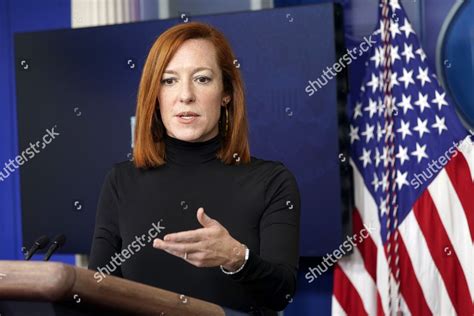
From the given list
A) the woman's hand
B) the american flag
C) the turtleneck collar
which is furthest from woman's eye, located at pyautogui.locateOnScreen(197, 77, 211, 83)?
the american flag

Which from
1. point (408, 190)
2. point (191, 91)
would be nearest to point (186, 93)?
point (191, 91)

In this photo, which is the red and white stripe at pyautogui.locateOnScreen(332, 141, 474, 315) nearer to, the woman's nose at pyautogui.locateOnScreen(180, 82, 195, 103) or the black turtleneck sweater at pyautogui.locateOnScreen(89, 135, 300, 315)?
the black turtleneck sweater at pyautogui.locateOnScreen(89, 135, 300, 315)

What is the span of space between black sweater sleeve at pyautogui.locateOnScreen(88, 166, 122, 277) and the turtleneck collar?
140mm

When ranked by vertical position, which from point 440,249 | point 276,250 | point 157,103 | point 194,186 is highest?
point 157,103

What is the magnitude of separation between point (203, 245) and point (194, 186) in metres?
0.52

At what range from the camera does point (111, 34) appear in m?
3.58

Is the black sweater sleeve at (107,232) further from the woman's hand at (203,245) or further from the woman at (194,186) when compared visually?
the woman's hand at (203,245)

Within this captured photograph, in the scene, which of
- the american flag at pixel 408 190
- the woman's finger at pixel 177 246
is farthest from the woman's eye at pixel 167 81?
the american flag at pixel 408 190

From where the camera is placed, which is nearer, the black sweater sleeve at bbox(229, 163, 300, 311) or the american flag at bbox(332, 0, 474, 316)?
the black sweater sleeve at bbox(229, 163, 300, 311)

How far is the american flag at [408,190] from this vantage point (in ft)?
9.53

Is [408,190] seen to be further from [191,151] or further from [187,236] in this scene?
[187,236]

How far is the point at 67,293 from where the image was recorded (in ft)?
2.88

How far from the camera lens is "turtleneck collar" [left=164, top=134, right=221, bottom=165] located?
1.66m

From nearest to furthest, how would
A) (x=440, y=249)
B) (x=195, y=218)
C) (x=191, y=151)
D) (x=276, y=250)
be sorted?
(x=276, y=250) → (x=195, y=218) → (x=191, y=151) → (x=440, y=249)
